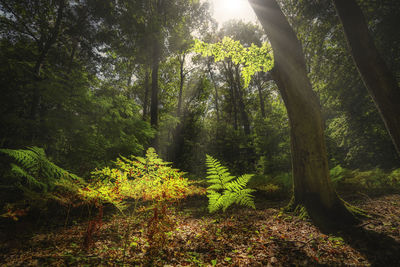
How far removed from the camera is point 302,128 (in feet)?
9.61

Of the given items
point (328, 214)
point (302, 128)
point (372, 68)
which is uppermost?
point (372, 68)

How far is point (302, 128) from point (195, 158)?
31.5 feet

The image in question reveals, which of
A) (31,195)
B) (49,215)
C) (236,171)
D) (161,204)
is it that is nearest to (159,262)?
(161,204)

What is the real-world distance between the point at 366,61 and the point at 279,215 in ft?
10.1

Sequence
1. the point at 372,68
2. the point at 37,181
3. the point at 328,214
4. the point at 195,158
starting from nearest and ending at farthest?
the point at 372,68 → the point at 328,214 → the point at 37,181 → the point at 195,158

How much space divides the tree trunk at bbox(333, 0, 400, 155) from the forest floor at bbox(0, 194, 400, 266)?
1531 mm

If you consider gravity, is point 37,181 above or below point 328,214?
above

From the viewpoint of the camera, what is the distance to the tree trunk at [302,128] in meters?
2.74

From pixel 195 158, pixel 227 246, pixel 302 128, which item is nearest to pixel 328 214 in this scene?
pixel 302 128

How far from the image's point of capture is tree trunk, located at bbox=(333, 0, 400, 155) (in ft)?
8.09

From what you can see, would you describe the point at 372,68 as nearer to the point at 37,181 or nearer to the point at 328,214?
the point at 328,214

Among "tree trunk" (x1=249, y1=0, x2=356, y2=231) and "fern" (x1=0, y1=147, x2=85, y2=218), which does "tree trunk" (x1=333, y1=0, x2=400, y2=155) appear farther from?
"fern" (x1=0, y1=147, x2=85, y2=218)

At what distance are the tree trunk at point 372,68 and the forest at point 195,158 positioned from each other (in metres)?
0.02

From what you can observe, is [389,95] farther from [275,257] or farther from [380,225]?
[275,257]
